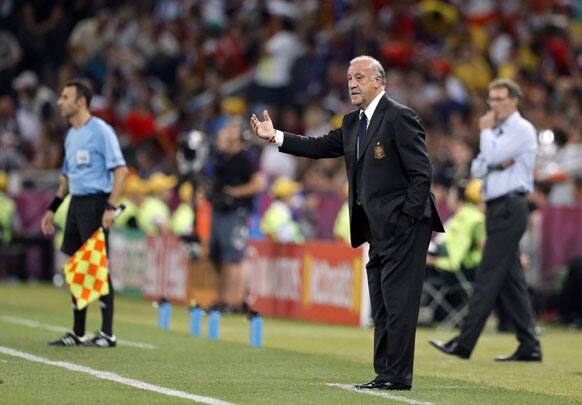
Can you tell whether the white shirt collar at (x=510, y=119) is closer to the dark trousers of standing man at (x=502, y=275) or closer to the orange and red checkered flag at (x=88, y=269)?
the dark trousers of standing man at (x=502, y=275)

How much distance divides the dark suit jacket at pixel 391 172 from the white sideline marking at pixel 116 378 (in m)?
1.76

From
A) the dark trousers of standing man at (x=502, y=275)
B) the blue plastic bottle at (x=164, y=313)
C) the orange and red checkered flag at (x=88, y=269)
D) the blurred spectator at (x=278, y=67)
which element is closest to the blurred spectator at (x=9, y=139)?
the blurred spectator at (x=278, y=67)

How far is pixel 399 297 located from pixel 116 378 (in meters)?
2.09

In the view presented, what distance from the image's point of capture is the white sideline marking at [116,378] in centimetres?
944

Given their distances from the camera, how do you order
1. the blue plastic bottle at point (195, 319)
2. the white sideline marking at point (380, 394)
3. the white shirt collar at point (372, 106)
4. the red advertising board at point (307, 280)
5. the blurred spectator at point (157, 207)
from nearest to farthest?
the white sideline marking at point (380, 394), the white shirt collar at point (372, 106), the blue plastic bottle at point (195, 319), the red advertising board at point (307, 280), the blurred spectator at point (157, 207)

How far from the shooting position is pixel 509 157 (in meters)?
13.4

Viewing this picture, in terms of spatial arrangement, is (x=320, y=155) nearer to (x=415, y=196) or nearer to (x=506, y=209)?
(x=415, y=196)

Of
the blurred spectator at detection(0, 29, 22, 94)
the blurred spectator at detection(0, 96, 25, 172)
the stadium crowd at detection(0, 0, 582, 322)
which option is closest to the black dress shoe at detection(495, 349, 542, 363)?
the stadium crowd at detection(0, 0, 582, 322)

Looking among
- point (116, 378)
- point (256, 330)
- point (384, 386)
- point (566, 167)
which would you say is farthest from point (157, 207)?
point (384, 386)

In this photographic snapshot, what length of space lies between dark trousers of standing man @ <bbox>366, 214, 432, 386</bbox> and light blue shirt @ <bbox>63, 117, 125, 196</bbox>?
3.53 m

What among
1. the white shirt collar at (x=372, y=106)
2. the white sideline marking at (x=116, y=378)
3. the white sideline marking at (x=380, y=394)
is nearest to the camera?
the white sideline marking at (x=116, y=378)

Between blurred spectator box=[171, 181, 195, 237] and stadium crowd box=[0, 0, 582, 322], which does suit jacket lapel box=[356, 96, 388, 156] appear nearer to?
blurred spectator box=[171, 181, 195, 237]

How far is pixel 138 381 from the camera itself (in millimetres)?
10398

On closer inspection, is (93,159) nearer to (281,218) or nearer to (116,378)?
(116,378)
